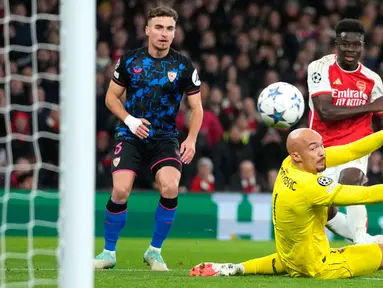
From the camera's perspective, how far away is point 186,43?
634 inches

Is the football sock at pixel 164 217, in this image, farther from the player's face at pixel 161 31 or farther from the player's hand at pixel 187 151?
the player's face at pixel 161 31

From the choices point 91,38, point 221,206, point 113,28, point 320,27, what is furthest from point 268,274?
point 320,27

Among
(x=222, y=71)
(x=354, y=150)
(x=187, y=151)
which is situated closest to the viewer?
(x=354, y=150)

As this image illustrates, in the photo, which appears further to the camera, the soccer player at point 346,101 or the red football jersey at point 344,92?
the red football jersey at point 344,92

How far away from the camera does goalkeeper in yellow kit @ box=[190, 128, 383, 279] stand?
680 centimetres

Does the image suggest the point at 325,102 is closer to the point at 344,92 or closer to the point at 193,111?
the point at 344,92

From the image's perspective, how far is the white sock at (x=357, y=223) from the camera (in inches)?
351

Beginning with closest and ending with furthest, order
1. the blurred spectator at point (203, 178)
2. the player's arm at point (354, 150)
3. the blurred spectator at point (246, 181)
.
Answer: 1. the player's arm at point (354, 150)
2. the blurred spectator at point (203, 178)
3. the blurred spectator at point (246, 181)

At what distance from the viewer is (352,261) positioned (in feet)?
23.4

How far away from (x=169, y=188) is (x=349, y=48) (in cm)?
217

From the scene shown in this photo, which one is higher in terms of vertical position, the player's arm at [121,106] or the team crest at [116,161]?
the player's arm at [121,106]

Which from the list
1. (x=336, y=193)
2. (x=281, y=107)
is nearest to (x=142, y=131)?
(x=281, y=107)

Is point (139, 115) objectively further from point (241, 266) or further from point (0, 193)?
point (0, 193)

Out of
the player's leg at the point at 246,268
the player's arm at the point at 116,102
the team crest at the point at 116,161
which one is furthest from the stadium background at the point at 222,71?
the player's leg at the point at 246,268
